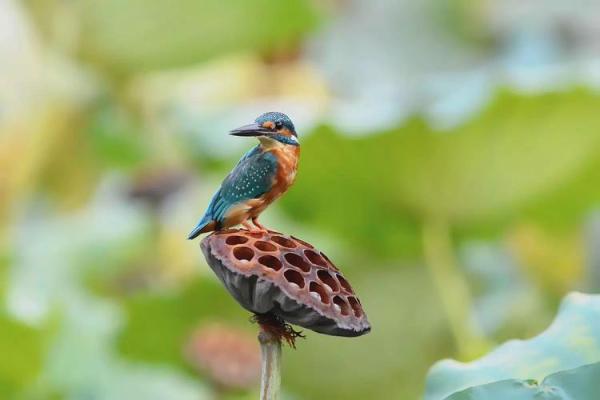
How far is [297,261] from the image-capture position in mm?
419

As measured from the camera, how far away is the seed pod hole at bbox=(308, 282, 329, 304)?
0.41m

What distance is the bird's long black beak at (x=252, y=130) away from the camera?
448 mm

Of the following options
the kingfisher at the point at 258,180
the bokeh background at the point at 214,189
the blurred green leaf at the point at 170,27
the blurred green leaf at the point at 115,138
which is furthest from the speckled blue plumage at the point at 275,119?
the blurred green leaf at the point at 115,138

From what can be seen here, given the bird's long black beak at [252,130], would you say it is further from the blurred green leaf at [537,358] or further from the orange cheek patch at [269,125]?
the blurred green leaf at [537,358]

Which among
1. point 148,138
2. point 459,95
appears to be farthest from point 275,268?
point 148,138

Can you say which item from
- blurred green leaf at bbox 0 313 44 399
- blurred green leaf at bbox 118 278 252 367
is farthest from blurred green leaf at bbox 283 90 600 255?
blurred green leaf at bbox 0 313 44 399

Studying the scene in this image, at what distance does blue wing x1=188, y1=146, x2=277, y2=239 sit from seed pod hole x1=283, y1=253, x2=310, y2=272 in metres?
0.05

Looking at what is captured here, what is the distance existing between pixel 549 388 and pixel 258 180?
0.14 meters

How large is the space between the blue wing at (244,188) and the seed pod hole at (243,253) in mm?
41

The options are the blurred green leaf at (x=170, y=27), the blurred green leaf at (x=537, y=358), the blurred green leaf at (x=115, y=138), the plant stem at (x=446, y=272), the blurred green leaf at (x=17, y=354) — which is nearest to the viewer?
the blurred green leaf at (x=537, y=358)

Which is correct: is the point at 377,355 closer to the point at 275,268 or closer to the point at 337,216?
the point at 337,216

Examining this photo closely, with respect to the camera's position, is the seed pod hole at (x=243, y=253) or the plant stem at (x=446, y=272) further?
the plant stem at (x=446, y=272)

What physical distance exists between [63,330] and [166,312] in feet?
0.33

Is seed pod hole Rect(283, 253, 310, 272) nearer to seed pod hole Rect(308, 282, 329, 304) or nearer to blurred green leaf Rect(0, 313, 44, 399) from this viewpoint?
seed pod hole Rect(308, 282, 329, 304)
